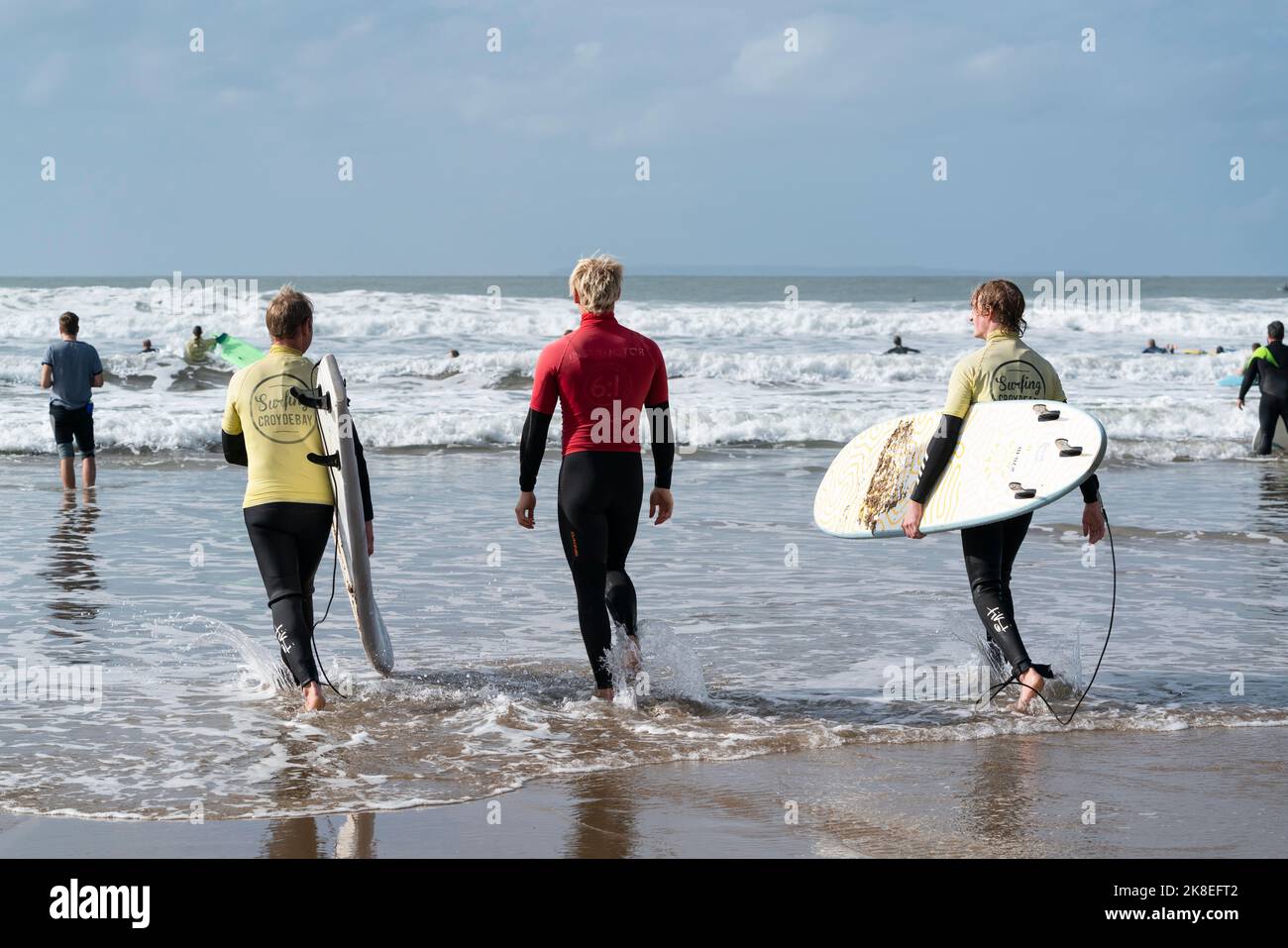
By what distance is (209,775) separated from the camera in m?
4.31

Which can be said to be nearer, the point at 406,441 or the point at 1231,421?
the point at 406,441

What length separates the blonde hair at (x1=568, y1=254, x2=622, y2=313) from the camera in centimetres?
506

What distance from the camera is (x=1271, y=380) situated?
50.5ft

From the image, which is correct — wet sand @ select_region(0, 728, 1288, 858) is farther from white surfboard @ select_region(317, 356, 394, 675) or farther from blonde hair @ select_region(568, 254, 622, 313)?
blonde hair @ select_region(568, 254, 622, 313)

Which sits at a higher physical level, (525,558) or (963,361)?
(963,361)

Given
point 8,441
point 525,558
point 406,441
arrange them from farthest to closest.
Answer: point 406,441, point 8,441, point 525,558

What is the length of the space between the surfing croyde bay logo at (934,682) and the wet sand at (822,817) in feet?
2.91

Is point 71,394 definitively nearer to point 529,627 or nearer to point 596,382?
point 529,627

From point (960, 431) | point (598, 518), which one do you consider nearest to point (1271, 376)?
point (960, 431)

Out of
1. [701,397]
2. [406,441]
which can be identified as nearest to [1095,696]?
[406,441]

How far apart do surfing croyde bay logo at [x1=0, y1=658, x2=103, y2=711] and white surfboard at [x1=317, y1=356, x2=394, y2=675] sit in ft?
3.56

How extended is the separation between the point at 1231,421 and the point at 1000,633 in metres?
15.8
